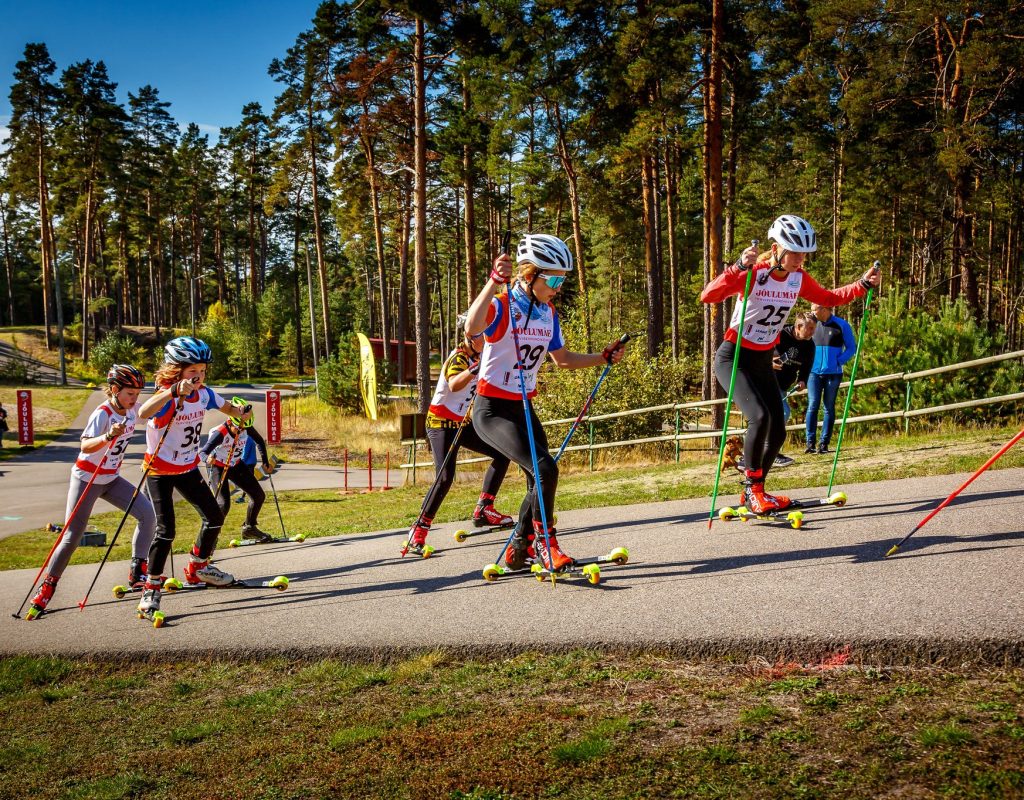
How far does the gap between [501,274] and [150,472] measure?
3707 millimetres

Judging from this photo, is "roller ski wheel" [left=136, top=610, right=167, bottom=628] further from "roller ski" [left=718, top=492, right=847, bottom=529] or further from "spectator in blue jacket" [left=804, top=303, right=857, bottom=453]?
"spectator in blue jacket" [left=804, top=303, right=857, bottom=453]

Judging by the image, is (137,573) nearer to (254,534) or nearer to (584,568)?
(254,534)

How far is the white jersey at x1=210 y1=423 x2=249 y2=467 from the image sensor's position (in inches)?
390

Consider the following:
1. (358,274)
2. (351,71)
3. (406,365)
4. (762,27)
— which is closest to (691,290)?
(406,365)

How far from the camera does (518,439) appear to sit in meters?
5.84

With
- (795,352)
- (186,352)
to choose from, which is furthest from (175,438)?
(795,352)

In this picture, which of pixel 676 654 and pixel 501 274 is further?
pixel 501 274

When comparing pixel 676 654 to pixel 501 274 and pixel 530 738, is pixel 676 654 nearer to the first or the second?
pixel 530 738

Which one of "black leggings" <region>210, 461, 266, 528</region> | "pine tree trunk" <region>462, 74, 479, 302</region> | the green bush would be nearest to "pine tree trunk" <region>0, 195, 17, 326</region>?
the green bush

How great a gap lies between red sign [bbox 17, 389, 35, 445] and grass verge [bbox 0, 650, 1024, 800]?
24.0 metres

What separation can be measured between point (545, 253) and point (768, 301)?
2.02 meters

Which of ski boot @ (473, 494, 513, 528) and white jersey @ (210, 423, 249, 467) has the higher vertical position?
white jersey @ (210, 423, 249, 467)

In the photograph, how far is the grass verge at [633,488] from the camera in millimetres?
9234

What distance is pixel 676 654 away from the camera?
4.44 m
